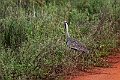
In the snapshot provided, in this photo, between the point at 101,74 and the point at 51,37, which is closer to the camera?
the point at 101,74

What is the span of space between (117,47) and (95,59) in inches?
62.2

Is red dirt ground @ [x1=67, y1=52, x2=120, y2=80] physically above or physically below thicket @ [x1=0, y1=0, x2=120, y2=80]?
below

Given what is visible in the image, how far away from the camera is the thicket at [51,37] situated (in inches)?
300

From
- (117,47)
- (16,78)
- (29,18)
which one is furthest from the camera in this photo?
(117,47)

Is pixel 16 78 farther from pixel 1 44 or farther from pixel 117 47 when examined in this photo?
pixel 117 47

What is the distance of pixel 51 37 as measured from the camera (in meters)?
8.94

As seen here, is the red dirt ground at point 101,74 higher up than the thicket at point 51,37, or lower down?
lower down

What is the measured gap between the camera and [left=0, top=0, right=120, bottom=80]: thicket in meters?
7.63

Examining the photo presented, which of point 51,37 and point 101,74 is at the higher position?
point 51,37

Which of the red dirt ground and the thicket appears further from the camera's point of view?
the red dirt ground

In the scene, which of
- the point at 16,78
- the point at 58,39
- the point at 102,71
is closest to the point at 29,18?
the point at 58,39

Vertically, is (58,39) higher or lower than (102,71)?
higher

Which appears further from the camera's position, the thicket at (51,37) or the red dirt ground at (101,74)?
the red dirt ground at (101,74)

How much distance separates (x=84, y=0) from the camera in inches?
514
